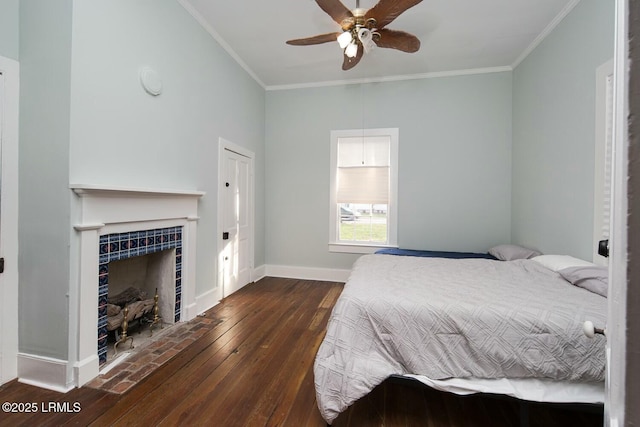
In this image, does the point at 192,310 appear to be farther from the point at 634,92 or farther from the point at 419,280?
the point at 634,92

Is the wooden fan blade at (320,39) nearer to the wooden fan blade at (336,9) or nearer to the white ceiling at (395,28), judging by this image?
the wooden fan blade at (336,9)

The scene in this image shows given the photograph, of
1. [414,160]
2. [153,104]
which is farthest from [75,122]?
[414,160]

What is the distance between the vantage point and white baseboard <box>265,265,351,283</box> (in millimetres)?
4352

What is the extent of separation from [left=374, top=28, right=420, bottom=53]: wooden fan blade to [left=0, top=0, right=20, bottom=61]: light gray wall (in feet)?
8.57

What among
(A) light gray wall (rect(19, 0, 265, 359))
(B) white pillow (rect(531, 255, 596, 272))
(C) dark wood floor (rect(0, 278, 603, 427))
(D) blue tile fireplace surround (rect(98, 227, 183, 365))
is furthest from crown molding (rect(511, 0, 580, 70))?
(D) blue tile fireplace surround (rect(98, 227, 183, 365))

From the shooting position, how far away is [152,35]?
2.38 m

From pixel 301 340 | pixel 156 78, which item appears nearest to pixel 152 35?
pixel 156 78

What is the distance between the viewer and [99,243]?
1.94 metres

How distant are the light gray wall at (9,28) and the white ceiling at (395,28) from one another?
51.6 inches

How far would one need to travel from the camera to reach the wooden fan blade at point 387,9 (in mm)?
2033

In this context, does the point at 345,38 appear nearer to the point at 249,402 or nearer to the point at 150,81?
the point at 150,81

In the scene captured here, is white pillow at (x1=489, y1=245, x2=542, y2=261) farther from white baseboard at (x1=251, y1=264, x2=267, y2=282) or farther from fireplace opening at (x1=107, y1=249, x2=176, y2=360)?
fireplace opening at (x1=107, y1=249, x2=176, y2=360)

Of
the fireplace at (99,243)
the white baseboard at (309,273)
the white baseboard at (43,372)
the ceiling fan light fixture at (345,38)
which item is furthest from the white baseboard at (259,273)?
the ceiling fan light fixture at (345,38)

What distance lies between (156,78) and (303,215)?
2.65 meters
